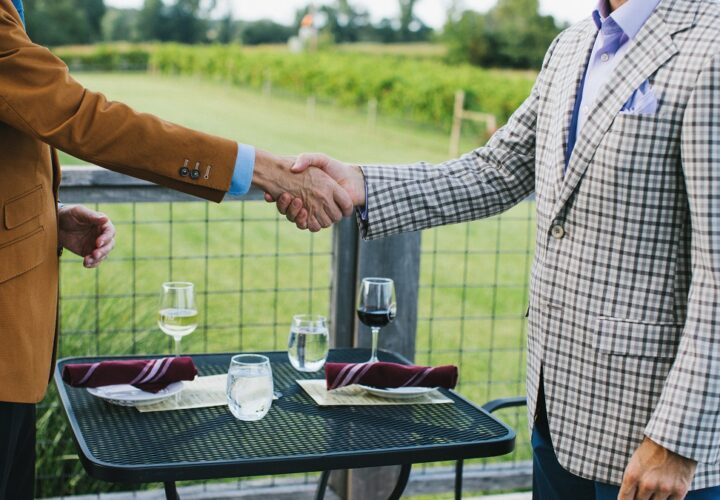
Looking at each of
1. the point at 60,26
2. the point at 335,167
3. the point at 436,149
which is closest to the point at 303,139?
the point at 436,149

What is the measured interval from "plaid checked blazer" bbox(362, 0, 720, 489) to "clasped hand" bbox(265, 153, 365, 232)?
0.49m

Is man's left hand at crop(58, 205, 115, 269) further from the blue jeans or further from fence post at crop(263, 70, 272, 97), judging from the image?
fence post at crop(263, 70, 272, 97)

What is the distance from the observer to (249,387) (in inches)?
76.3

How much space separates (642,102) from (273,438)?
915 millimetres

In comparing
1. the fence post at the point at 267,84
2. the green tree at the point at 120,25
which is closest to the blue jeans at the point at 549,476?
the fence post at the point at 267,84

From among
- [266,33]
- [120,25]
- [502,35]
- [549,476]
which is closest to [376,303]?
[549,476]

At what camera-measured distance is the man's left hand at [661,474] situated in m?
1.61

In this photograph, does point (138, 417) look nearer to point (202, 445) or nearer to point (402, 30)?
point (202, 445)

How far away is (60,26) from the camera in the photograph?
107 ft

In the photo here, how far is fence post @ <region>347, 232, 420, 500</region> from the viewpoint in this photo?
303 centimetres

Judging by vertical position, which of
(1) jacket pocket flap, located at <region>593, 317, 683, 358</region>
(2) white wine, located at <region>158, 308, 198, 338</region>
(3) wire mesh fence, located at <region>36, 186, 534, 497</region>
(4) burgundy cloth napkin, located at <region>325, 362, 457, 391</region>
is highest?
(1) jacket pocket flap, located at <region>593, 317, 683, 358</region>

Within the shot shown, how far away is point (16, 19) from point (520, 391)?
4.12 meters

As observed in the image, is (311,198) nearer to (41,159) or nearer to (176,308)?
(176,308)

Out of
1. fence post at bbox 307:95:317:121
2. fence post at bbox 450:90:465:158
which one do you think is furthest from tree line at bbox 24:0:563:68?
fence post at bbox 450:90:465:158
